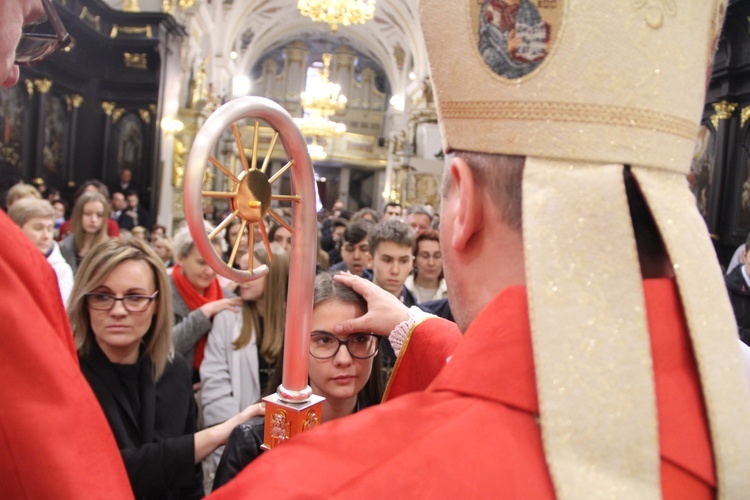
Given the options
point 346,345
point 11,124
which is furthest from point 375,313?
point 11,124

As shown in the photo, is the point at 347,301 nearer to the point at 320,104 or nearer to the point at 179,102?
the point at 179,102

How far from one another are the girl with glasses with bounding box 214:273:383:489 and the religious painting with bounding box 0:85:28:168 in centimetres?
1071

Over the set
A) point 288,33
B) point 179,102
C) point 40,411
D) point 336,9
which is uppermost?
point 288,33

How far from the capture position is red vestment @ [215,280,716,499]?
78 centimetres

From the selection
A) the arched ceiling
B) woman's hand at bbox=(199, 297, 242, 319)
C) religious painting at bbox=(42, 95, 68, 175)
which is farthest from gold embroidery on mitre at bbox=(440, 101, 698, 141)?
the arched ceiling

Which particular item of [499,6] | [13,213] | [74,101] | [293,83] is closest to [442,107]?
[499,6]

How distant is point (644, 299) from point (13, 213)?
14.9 ft

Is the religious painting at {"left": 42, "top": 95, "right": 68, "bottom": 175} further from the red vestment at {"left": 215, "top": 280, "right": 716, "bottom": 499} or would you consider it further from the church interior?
the red vestment at {"left": 215, "top": 280, "right": 716, "bottom": 499}

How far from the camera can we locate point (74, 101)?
1306 centimetres

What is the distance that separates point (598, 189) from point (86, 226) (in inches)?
187

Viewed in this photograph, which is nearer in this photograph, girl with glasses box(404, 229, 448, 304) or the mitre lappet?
the mitre lappet

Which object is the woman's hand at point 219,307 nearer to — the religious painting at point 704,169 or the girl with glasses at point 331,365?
the girl with glasses at point 331,365

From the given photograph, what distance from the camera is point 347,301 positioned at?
195 centimetres

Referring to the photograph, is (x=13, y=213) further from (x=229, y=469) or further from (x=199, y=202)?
(x=199, y=202)
